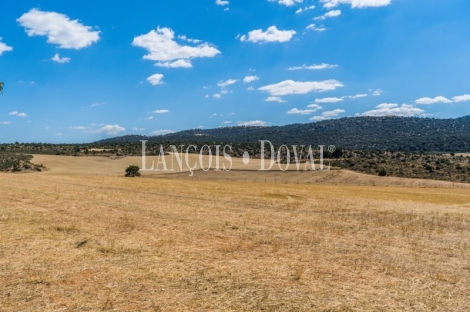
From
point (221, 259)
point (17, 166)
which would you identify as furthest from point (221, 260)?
point (17, 166)

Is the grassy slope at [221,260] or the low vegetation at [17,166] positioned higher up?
the low vegetation at [17,166]

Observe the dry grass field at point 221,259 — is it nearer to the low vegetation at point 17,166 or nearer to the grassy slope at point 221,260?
the grassy slope at point 221,260

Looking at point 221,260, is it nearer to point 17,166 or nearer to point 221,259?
point 221,259

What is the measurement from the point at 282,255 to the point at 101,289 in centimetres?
593

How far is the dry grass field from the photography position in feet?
27.0

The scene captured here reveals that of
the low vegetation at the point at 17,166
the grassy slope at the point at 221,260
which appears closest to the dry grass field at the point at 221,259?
the grassy slope at the point at 221,260

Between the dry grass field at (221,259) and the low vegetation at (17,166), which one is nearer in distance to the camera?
the dry grass field at (221,259)

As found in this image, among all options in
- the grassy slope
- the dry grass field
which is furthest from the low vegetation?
the grassy slope

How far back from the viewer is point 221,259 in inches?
450

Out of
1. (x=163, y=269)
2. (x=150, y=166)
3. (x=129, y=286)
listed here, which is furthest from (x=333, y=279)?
(x=150, y=166)

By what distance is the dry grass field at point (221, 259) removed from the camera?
824cm

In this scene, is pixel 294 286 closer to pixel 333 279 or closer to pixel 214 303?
pixel 333 279

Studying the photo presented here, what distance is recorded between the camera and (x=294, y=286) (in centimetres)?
916

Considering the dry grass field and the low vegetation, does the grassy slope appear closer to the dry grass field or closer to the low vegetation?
the dry grass field
